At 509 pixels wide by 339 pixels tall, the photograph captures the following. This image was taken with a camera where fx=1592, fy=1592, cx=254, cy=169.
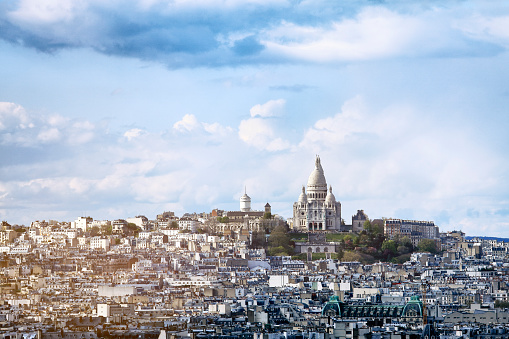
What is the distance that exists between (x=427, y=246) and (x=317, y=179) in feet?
67.1

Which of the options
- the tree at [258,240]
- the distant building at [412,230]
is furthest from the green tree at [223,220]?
the distant building at [412,230]

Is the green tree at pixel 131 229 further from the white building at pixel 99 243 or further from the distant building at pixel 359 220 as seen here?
the distant building at pixel 359 220

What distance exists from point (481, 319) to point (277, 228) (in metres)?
73.5

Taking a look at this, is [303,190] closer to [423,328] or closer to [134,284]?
[134,284]

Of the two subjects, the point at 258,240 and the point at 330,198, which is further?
the point at 330,198

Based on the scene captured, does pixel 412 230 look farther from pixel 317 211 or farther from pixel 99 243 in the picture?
pixel 99 243

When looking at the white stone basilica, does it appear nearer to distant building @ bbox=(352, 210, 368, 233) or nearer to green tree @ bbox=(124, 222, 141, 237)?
distant building @ bbox=(352, 210, 368, 233)

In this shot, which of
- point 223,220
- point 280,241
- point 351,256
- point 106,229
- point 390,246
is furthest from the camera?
point 223,220

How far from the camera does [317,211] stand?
153375 mm

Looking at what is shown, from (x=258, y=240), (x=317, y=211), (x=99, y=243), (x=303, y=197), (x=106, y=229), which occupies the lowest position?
(x=99, y=243)

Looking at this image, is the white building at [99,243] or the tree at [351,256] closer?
the tree at [351,256]

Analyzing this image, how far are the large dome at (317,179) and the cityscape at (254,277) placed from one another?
14cm

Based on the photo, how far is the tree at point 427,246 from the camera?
14223 cm

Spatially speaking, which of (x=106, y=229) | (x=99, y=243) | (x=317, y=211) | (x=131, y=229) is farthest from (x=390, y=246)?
(x=106, y=229)
